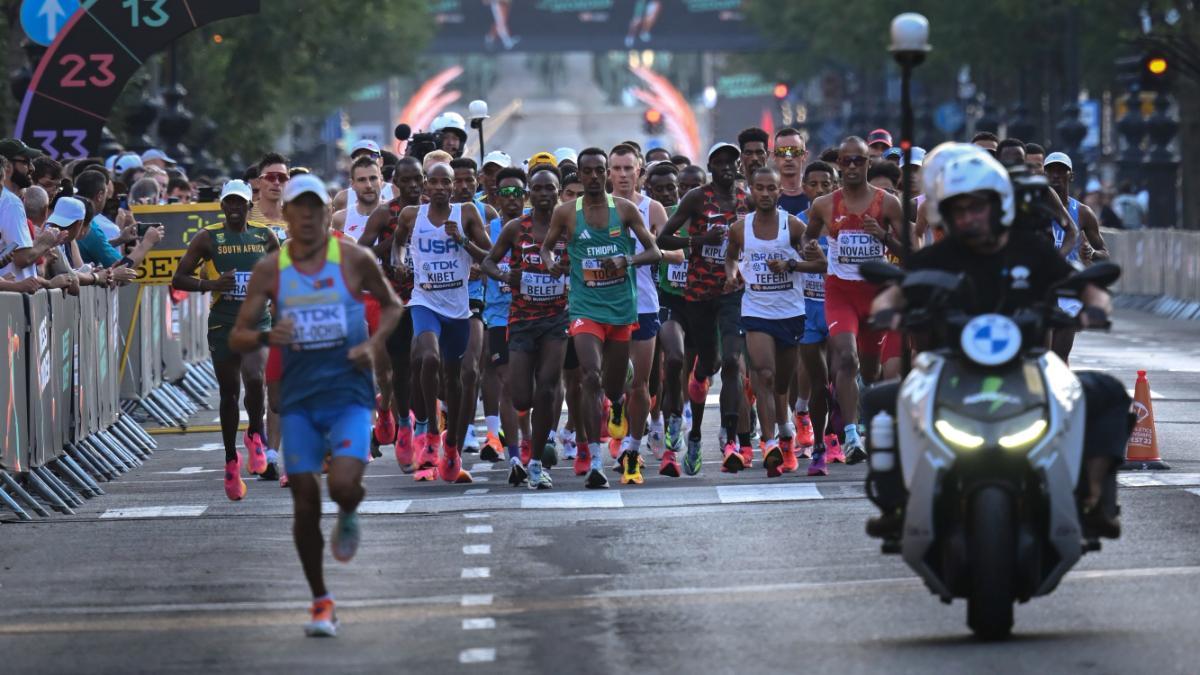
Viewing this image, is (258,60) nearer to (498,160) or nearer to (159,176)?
(159,176)

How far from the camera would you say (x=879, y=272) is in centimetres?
1061

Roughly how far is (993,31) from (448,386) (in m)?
44.4

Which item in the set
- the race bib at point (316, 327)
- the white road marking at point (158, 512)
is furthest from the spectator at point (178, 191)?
the race bib at point (316, 327)

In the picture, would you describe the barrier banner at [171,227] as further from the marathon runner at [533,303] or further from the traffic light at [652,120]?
the traffic light at [652,120]

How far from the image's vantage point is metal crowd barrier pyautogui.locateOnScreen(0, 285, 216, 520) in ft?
53.1

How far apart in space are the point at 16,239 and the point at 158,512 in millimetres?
2196

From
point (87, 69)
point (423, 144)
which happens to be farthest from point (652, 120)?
point (423, 144)

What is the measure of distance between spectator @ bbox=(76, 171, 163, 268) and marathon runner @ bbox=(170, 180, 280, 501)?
7.33ft

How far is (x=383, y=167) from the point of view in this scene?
2156 centimetres

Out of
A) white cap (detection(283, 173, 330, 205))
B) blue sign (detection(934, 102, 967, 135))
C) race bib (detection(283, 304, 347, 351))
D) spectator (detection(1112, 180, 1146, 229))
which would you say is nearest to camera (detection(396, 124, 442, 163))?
white cap (detection(283, 173, 330, 205))

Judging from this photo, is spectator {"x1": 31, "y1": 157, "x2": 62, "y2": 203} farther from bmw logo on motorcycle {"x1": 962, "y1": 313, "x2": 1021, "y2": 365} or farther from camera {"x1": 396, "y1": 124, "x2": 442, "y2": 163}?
bmw logo on motorcycle {"x1": 962, "y1": 313, "x2": 1021, "y2": 365}

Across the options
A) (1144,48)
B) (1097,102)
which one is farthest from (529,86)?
(1144,48)

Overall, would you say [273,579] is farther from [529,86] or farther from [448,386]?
[529,86]

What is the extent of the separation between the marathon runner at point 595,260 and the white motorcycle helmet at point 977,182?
238 inches
